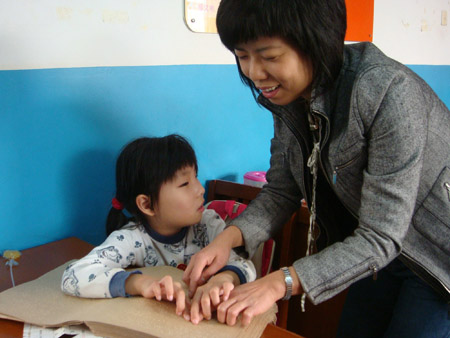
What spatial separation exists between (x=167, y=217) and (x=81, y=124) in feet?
1.37

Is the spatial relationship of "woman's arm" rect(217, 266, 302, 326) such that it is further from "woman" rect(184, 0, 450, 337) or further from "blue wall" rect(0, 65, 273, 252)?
"blue wall" rect(0, 65, 273, 252)

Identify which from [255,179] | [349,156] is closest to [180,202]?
[349,156]

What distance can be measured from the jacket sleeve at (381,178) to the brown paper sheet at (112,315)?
15 cm

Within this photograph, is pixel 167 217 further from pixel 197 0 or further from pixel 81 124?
pixel 197 0

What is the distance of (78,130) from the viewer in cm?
131

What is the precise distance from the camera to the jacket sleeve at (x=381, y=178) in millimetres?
772

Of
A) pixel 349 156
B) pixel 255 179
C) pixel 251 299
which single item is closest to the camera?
pixel 251 299

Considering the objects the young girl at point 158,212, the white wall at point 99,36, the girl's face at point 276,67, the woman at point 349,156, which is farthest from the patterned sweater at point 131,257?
the white wall at point 99,36

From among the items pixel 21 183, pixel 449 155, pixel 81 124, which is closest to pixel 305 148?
pixel 449 155

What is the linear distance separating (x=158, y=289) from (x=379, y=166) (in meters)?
0.50

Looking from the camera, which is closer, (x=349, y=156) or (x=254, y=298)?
(x=254, y=298)

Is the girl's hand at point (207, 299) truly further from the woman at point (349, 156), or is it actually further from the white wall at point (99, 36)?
the white wall at point (99, 36)

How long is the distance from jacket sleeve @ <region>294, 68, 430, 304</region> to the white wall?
0.87 m

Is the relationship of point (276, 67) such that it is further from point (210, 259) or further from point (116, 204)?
point (116, 204)
